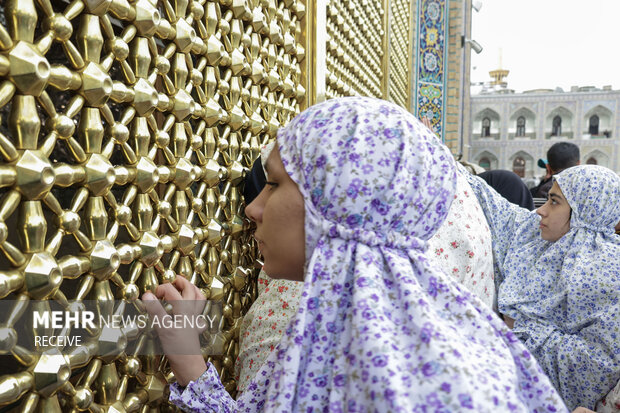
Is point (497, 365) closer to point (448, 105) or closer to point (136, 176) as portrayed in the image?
point (136, 176)

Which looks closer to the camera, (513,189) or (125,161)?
(125,161)

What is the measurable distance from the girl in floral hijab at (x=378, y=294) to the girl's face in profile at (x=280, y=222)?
0.06 feet

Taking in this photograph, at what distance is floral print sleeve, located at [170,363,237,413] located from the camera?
2.51 feet

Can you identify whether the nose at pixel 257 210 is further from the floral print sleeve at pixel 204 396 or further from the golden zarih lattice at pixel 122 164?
the floral print sleeve at pixel 204 396

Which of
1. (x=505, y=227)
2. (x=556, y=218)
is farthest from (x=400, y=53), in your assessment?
(x=556, y=218)

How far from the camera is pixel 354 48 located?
1.84 metres

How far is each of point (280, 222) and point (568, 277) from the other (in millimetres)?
1270

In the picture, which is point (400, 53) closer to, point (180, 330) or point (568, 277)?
point (568, 277)

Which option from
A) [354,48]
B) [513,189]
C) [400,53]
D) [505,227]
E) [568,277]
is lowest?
[568,277]

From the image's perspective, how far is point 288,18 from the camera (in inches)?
46.8

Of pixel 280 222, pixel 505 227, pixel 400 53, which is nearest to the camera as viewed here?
pixel 280 222

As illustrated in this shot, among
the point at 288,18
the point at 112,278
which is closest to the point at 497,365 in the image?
the point at 112,278

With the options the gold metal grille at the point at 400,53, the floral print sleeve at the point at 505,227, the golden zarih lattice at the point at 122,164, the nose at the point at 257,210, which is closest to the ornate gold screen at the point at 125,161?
the golden zarih lattice at the point at 122,164

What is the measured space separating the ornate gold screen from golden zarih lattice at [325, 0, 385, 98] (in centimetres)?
31
